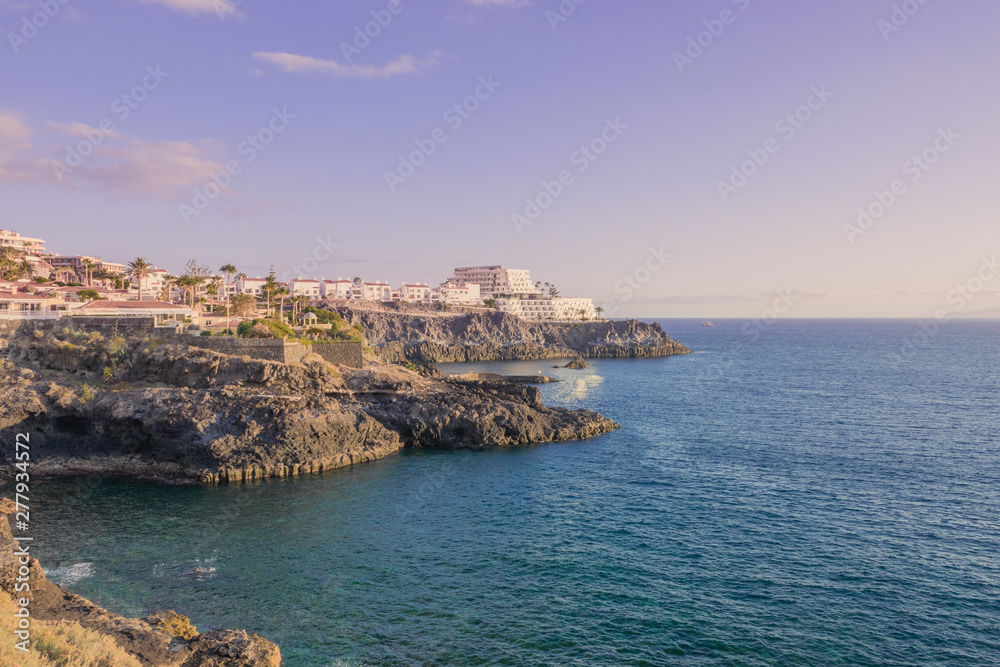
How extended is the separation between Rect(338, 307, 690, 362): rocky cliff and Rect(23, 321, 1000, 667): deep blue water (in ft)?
327

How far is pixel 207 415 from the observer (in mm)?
44375

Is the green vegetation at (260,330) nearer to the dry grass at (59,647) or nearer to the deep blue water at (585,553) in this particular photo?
the deep blue water at (585,553)

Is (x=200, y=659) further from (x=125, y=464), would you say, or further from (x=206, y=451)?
(x=125, y=464)

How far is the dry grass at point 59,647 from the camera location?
11.8m

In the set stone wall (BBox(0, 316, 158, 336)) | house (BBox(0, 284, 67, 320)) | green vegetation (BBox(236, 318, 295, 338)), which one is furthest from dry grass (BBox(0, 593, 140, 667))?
house (BBox(0, 284, 67, 320))

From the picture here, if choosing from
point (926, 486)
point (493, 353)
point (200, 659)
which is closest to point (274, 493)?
point (200, 659)

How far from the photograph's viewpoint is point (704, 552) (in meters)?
30.1

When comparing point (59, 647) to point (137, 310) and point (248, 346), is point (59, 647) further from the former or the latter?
point (137, 310)

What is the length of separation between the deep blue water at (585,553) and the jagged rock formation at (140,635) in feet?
8.76

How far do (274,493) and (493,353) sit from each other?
112 meters

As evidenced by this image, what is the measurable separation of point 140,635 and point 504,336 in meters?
155

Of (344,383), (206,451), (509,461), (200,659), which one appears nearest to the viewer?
(200,659)

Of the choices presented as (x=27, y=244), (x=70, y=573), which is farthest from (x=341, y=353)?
(x=27, y=244)

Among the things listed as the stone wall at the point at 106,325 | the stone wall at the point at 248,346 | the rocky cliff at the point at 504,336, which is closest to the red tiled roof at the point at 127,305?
the stone wall at the point at 106,325
